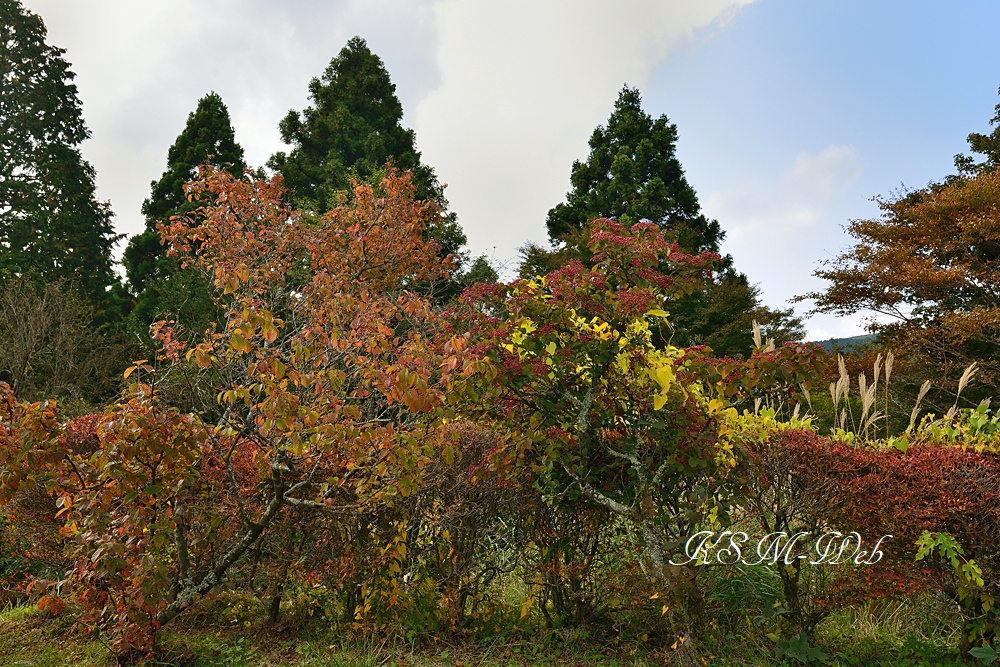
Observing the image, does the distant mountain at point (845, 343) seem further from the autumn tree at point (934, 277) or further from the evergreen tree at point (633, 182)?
the evergreen tree at point (633, 182)

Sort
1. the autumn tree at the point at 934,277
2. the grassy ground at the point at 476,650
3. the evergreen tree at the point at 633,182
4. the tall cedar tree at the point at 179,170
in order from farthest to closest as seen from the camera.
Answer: the tall cedar tree at the point at 179,170 < the evergreen tree at the point at 633,182 < the autumn tree at the point at 934,277 < the grassy ground at the point at 476,650

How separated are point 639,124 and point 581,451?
54.3 ft

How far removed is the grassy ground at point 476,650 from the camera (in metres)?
3.58

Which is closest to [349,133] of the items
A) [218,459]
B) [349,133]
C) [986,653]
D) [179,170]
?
[349,133]

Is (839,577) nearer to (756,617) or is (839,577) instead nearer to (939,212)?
(756,617)

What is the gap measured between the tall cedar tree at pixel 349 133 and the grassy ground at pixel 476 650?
48.8ft

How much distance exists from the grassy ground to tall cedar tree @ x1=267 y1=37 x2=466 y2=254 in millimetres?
14886

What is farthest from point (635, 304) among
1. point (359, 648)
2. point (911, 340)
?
point (911, 340)

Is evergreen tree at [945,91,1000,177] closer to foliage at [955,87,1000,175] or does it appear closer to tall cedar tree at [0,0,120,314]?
foliage at [955,87,1000,175]

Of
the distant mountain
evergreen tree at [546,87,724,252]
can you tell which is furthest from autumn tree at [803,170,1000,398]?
evergreen tree at [546,87,724,252]

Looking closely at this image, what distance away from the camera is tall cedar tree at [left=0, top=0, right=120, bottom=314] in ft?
58.0

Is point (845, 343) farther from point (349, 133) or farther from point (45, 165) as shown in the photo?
point (45, 165)

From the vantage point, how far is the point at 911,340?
35.8 feet

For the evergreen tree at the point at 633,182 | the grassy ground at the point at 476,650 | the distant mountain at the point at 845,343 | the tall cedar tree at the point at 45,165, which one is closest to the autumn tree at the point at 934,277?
the distant mountain at the point at 845,343
